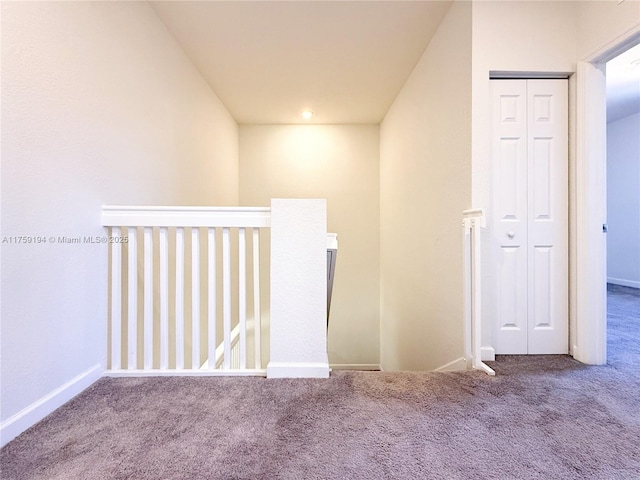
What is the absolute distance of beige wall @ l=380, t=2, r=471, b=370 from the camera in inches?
75.5

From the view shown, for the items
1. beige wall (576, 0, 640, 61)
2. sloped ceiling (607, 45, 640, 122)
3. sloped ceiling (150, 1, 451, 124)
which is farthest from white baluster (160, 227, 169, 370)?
sloped ceiling (607, 45, 640, 122)

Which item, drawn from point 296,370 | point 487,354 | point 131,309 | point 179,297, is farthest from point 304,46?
point 487,354

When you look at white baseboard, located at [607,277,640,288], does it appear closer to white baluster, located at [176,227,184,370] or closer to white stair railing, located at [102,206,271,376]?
white stair railing, located at [102,206,271,376]

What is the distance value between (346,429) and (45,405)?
4.07 feet

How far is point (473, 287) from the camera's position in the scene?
1709 mm

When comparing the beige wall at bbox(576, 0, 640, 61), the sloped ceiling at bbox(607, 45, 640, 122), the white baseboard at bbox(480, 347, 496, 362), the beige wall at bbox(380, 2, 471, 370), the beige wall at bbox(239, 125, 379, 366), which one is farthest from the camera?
the beige wall at bbox(239, 125, 379, 366)

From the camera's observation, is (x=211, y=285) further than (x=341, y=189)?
No

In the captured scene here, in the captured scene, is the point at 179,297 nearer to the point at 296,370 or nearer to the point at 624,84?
the point at 296,370

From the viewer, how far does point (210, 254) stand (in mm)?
1595

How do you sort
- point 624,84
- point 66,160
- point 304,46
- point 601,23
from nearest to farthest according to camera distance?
point 66,160, point 601,23, point 304,46, point 624,84

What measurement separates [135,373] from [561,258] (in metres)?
2.64

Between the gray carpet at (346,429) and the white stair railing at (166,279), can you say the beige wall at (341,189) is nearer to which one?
the white stair railing at (166,279)

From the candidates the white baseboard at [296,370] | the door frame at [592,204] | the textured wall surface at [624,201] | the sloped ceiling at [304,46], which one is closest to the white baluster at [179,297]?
the white baseboard at [296,370]

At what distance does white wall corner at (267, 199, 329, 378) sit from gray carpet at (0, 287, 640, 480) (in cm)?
18
